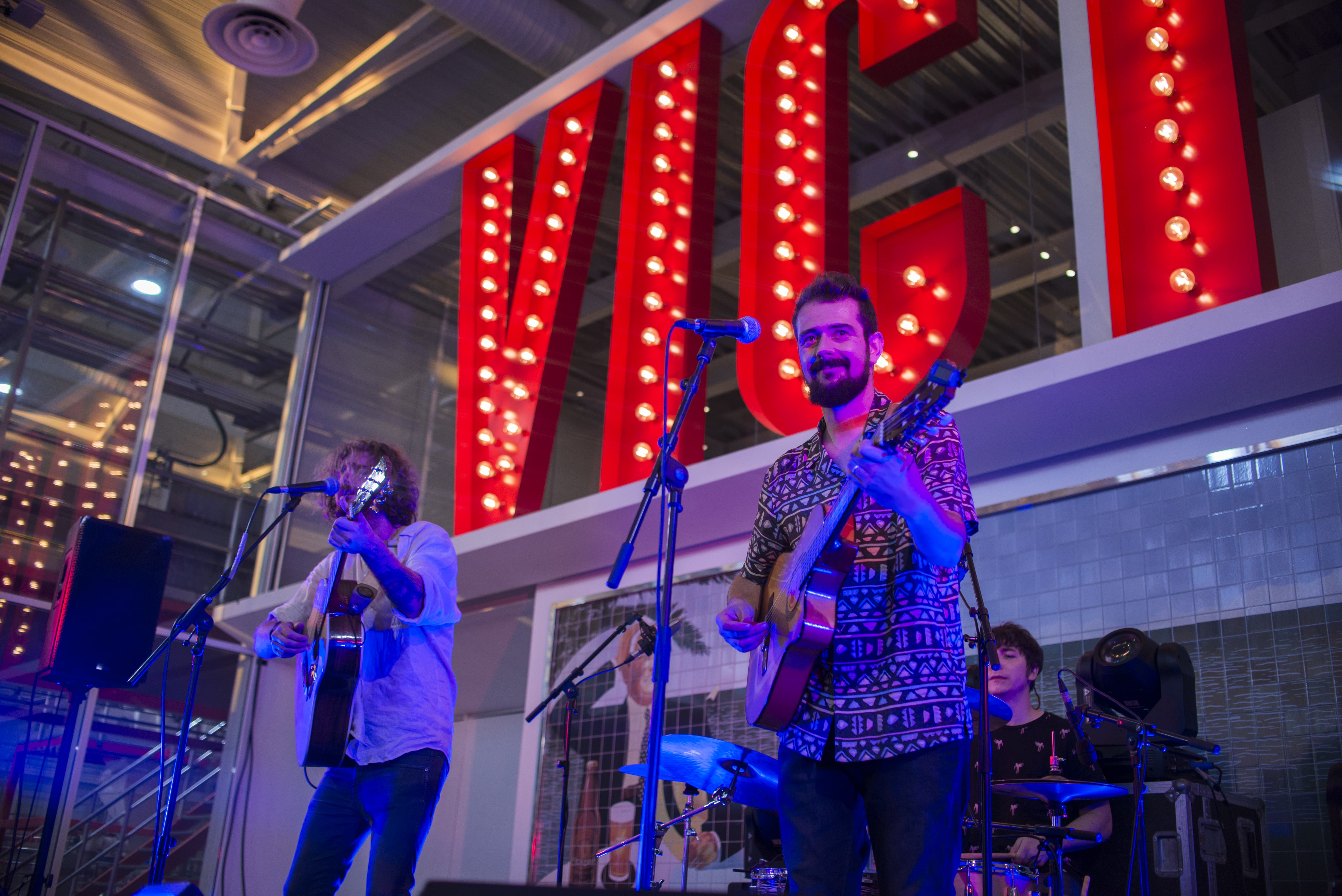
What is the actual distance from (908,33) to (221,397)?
6.01 meters

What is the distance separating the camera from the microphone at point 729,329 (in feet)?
9.68

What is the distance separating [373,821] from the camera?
9.44 ft

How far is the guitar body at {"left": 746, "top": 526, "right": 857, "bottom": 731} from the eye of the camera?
2012 mm

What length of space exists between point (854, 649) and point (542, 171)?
5842 millimetres

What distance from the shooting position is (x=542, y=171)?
7.25 m

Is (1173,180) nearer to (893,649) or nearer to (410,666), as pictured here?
(893,649)

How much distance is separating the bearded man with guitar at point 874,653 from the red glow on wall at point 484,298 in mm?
4601

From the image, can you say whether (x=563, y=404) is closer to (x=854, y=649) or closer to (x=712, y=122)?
(x=712, y=122)

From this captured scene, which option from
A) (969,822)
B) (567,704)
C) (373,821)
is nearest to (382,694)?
(373,821)

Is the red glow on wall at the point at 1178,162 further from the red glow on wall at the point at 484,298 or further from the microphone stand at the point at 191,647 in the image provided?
the red glow on wall at the point at 484,298

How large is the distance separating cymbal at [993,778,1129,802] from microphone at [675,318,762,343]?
1775 mm

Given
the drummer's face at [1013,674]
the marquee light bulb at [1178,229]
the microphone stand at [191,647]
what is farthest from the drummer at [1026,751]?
the microphone stand at [191,647]

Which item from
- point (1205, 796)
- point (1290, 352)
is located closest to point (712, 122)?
point (1290, 352)

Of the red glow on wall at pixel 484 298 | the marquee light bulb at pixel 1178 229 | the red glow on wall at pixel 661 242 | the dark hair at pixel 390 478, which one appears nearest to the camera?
the dark hair at pixel 390 478
